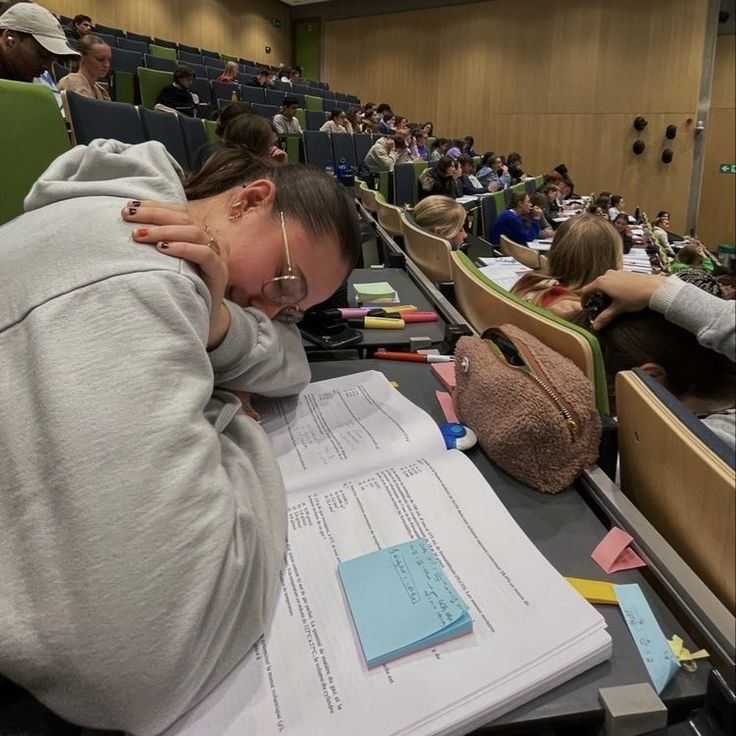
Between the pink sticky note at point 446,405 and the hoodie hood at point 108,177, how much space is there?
18.9 inches

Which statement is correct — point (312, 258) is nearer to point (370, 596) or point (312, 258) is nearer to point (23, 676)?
point (370, 596)

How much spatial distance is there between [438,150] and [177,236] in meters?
8.61

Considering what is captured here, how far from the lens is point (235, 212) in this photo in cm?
76

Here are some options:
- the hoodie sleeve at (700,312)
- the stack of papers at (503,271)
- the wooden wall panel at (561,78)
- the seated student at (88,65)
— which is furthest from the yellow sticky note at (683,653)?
the wooden wall panel at (561,78)

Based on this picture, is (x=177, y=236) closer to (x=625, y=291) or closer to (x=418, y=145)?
(x=625, y=291)

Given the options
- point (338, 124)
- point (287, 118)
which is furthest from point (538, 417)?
point (338, 124)

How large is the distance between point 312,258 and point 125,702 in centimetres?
53

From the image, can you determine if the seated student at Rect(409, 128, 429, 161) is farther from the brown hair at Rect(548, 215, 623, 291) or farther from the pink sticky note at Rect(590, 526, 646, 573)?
the pink sticky note at Rect(590, 526, 646, 573)

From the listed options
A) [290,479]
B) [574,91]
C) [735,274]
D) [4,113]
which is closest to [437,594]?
[290,479]

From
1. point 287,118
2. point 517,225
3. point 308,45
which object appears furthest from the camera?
point 308,45

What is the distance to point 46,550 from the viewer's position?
42 cm

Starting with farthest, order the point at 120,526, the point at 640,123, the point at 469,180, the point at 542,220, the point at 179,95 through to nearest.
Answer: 1. the point at 640,123
2. the point at 469,180
3. the point at 179,95
4. the point at 542,220
5. the point at 120,526

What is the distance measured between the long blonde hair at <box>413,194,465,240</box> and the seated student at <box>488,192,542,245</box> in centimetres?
131

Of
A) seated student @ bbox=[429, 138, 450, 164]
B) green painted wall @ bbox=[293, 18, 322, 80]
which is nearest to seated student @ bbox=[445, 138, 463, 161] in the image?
seated student @ bbox=[429, 138, 450, 164]
